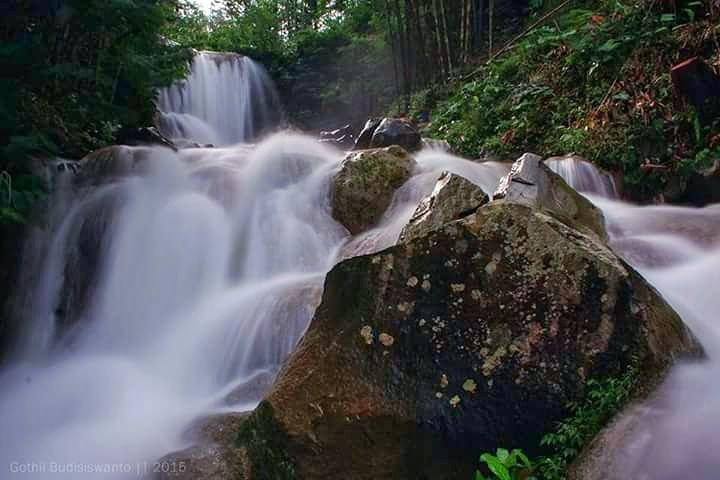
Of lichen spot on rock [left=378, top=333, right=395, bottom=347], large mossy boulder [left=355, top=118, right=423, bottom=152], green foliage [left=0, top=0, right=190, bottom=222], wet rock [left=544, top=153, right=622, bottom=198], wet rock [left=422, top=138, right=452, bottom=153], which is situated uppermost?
green foliage [left=0, top=0, right=190, bottom=222]

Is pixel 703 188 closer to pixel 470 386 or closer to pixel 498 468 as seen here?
pixel 470 386

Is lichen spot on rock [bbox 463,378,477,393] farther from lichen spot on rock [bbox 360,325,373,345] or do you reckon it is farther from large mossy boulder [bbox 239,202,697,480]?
lichen spot on rock [bbox 360,325,373,345]

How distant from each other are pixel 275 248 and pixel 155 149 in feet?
7.95

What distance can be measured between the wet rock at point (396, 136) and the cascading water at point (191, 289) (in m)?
0.35

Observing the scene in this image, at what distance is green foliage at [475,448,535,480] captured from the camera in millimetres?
1698

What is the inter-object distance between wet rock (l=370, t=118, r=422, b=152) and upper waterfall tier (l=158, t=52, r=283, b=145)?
197 inches

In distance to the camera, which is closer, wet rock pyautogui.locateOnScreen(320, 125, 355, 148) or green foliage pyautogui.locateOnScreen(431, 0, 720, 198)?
green foliage pyautogui.locateOnScreen(431, 0, 720, 198)

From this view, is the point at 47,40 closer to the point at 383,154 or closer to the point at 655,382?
the point at 383,154

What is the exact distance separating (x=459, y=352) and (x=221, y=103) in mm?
11435

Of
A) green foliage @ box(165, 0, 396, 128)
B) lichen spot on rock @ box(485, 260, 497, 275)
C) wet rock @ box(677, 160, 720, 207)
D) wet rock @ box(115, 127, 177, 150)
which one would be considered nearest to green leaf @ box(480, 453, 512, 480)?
lichen spot on rock @ box(485, 260, 497, 275)

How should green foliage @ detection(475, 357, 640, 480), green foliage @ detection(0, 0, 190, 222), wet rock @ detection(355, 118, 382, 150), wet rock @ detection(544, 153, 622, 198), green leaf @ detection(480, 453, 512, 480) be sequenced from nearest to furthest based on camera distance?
green leaf @ detection(480, 453, 512, 480), green foliage @ detection(475, 357, 640, 480), green foliage @ detection(0, 0, 190, 222), wet rock @ detection(544, 153, 622, 198), wet rock @ detection(355, 118, 382, 150)

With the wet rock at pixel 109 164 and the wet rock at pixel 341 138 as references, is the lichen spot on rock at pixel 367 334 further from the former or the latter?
the wet rock at pixel 341 138

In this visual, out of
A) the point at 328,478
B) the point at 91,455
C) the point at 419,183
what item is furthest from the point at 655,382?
the point at 419,183

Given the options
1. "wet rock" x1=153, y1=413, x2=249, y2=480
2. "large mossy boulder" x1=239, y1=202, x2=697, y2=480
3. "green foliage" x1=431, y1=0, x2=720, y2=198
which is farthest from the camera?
"green foliage" x1=431, y1=0, x2=720, y2=198
